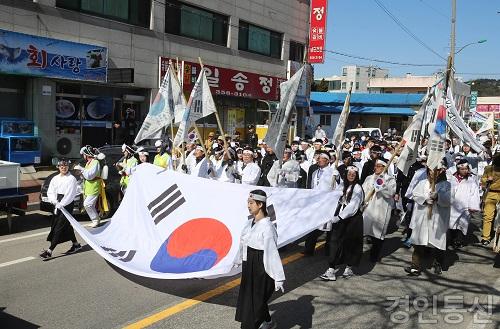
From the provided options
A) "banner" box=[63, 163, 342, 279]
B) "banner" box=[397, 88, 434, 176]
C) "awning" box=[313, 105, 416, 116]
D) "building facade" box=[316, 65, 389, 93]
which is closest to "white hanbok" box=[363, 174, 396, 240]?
"banner" box=[397, 88, 434, 176]

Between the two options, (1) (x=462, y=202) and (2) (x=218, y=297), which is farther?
(1) (x=462, y=202)

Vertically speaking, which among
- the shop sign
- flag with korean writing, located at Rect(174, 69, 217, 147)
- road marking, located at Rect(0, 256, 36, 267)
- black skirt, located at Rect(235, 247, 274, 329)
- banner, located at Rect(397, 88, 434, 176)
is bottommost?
road marking, located at Rect(0, 256, 36, 267)

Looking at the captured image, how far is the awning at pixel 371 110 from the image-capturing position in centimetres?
4052

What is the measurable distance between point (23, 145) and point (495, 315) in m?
14.2

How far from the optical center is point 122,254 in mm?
6625

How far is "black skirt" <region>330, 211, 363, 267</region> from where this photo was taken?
275 inches

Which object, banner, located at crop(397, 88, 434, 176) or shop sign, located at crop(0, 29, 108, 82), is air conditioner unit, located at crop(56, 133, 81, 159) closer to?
shop sign, located at crop(0, 29, 108, 82)

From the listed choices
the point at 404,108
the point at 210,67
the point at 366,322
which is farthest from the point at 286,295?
the point at 404,108

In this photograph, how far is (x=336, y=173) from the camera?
24.9 ft

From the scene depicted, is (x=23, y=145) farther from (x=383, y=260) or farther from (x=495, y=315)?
(x=495, y=315)

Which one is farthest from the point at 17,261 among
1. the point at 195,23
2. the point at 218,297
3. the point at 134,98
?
the point at 195,23

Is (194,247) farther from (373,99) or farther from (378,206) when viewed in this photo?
(373,99)

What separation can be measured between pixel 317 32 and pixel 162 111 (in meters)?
21.4

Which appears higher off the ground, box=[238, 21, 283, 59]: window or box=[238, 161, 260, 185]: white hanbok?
box=[238, 21, 283, 59]: window
